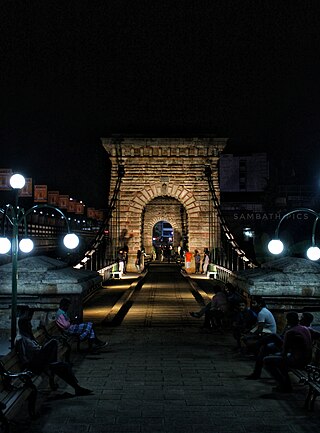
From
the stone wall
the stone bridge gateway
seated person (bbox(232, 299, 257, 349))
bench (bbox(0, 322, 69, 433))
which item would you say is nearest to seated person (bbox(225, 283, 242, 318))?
seated person (bbox(232, 299, 257, 349))

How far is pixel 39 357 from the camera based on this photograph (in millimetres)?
6859

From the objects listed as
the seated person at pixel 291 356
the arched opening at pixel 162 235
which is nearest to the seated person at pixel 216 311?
the seated person at pixel 291 356

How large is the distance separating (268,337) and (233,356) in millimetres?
1630

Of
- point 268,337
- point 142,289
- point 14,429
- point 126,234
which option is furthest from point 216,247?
point 14,429

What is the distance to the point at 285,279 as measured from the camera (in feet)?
33.5

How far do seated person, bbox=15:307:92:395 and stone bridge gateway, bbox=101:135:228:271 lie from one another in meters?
26.5

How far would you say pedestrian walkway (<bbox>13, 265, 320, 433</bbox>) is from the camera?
5.88 meters

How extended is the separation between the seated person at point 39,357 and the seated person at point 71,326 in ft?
6.59

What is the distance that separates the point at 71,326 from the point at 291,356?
389 cm

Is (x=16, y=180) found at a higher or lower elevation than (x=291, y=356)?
higher

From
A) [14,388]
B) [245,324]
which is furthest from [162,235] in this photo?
[14,388]

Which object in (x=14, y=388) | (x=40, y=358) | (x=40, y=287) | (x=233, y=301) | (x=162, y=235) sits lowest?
(x=14, y=388)

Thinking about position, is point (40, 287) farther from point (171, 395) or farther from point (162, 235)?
point (162, 235)

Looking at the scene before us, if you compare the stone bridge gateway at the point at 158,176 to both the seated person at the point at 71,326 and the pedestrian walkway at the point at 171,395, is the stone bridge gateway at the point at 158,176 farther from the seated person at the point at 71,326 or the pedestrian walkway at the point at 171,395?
the seated person at the point at 71,326
